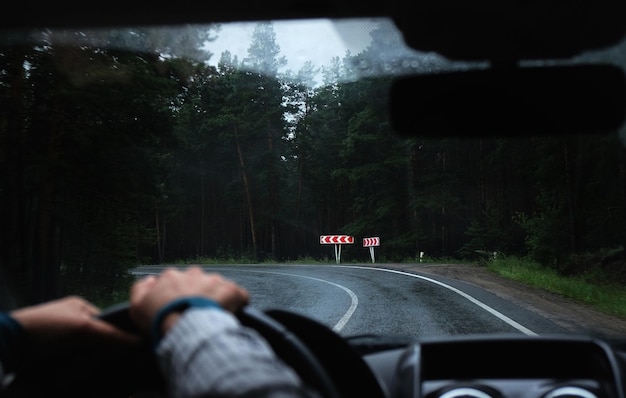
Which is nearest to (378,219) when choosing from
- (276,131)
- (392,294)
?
(276,131)

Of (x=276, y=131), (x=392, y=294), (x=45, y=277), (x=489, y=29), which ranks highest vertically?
(x=489, y=29)

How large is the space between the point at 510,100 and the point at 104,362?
7.69 ft

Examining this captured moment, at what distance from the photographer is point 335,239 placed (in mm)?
3703

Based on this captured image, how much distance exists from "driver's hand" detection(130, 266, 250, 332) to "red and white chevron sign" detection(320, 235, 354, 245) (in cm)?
236

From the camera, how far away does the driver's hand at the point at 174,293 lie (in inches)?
47.3

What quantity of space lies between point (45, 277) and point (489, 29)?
2777 mm

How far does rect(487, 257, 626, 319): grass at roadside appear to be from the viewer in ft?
16.0

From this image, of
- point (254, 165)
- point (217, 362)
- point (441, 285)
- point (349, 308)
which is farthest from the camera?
point (441, 285)

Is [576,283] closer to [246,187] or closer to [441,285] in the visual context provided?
[441,285]

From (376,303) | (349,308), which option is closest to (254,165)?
(349,308)

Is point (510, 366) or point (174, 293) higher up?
point (174, 293)

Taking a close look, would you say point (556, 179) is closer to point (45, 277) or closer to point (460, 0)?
point (460, 0)

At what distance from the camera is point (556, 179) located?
12.2ft

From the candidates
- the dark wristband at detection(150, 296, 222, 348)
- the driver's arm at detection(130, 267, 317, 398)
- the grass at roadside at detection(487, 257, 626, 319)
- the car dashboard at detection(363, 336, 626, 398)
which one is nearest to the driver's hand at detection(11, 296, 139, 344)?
the driver's arm at detection(130, 267, 317, 398)
